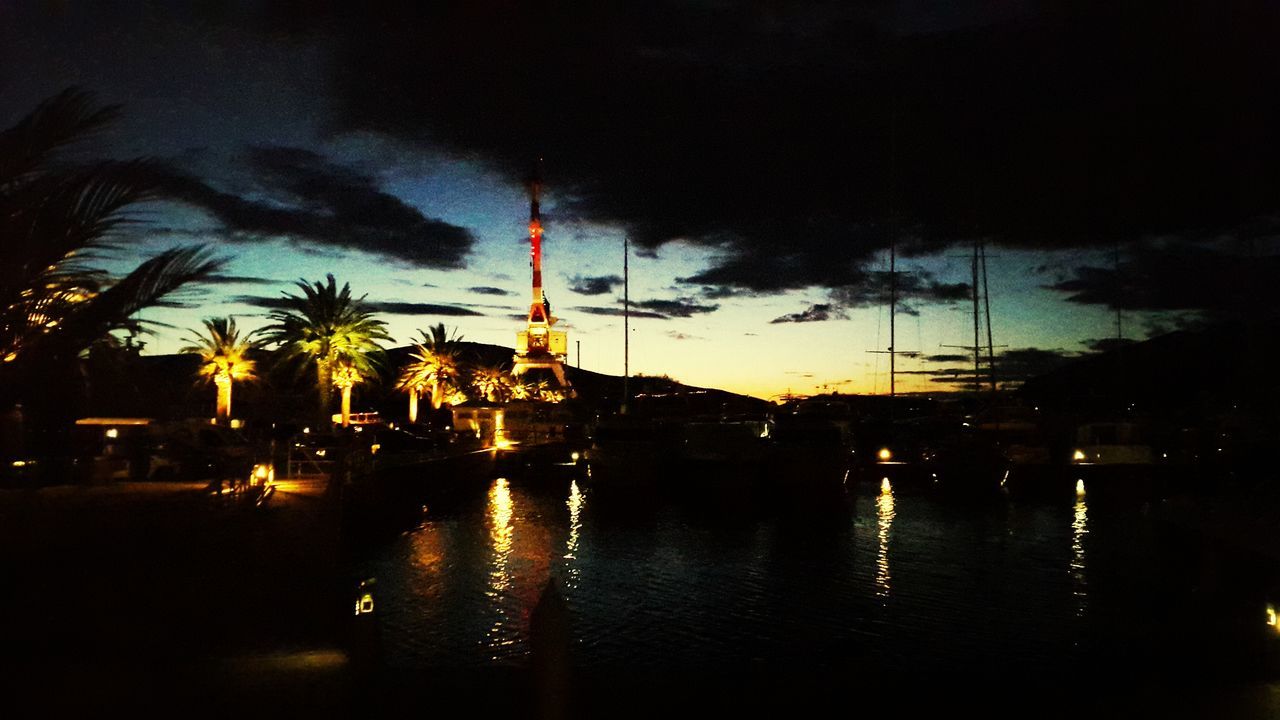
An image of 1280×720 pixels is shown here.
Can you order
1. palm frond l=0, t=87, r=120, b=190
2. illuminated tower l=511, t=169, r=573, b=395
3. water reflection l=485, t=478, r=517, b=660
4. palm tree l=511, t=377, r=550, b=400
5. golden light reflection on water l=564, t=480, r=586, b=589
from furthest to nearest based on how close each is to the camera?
illuminated tower l=511, t=169, r=573, b=395 → palm tree l=511, t=377, r=550, b=400 → golden light reflection on water l=564, t=480, r=586, b=589 → water reflection l=485, t=478, r=517, b=660 → palm frond l=0, t=87, r=120, b=190

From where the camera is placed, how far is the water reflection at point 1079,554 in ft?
54.2

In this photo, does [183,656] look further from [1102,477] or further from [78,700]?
[1102,477]

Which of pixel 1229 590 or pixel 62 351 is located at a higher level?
pixel 62 351

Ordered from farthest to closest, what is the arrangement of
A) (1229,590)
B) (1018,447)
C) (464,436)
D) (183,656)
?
(464,436)
(1018,447)
(1229,590)
(183,656)

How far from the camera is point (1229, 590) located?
1648cm

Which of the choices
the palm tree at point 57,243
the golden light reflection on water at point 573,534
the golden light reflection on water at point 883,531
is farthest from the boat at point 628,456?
the palm tree at point 57,243

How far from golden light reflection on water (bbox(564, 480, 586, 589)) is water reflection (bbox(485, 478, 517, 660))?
3.96ft

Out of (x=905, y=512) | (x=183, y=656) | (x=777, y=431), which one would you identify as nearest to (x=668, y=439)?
(x=777, y=431)

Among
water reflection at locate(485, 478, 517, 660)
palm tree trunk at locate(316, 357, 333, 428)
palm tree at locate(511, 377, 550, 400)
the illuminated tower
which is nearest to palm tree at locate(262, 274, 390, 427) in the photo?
palm tree trunk at locate(316, 357, 333, 428)

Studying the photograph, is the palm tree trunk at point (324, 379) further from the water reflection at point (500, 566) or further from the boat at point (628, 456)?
the boat at point (628, 456)

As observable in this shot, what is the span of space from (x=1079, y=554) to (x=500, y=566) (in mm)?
12904

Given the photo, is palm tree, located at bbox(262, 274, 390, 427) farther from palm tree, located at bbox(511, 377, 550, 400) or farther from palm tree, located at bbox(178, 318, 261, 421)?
palm tree, located at bbox(511, 377, 550, 400)

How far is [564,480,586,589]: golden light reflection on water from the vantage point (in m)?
19.4

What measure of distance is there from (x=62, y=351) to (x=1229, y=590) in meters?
17.4
